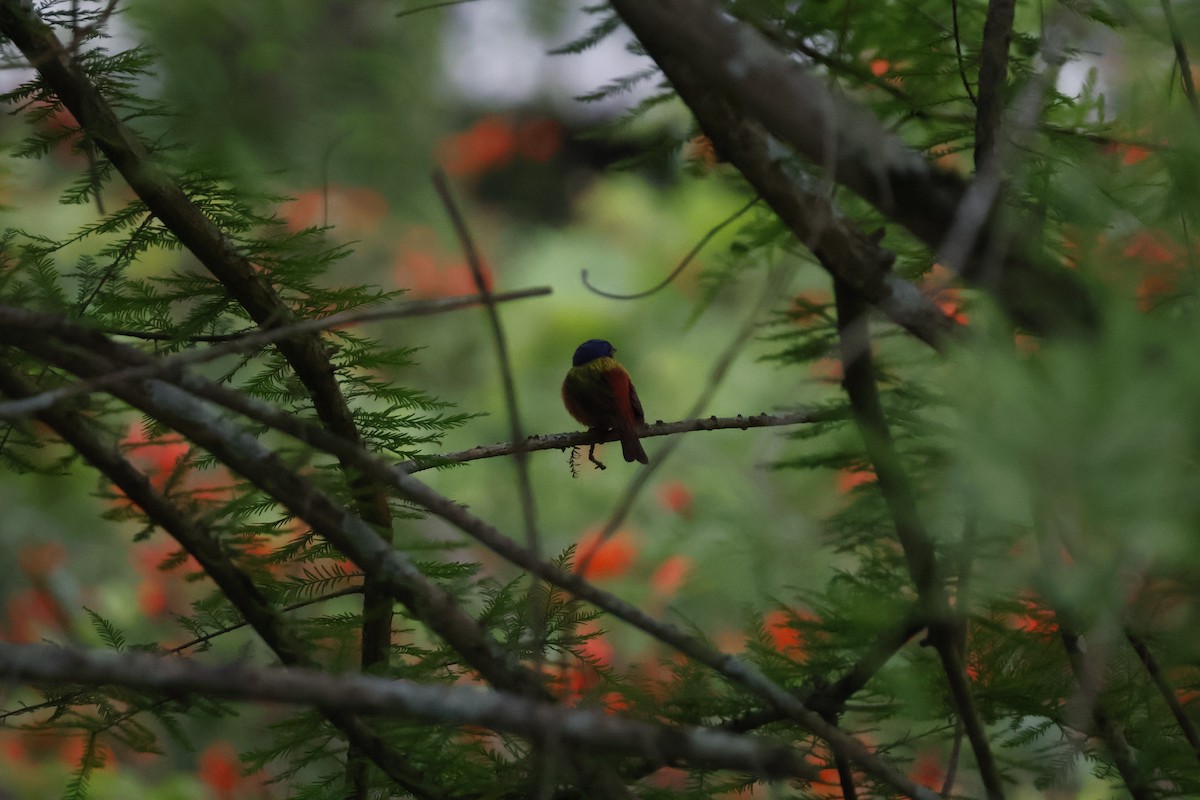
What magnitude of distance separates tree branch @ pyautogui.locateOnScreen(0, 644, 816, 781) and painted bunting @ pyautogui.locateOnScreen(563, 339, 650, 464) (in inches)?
71.6

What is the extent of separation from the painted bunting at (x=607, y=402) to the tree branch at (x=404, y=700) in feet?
5.96

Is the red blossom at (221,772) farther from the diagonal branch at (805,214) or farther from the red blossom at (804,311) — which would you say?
the diagonal branch at (805,214)

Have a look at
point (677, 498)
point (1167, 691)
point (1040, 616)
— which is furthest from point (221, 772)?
point (1167, 691)

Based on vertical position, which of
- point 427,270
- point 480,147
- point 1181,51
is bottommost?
point 427,270

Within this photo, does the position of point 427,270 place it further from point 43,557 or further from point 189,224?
point 189,224

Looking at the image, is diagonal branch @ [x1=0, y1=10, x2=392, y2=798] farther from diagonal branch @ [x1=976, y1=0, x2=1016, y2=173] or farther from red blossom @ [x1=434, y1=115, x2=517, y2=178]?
red blossom @ [x1=434, y1=115, x2=517, y2=178]

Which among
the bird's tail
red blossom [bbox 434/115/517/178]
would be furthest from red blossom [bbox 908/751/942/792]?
red blossom [bbox 434/115/517/178]

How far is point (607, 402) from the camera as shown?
306 cm

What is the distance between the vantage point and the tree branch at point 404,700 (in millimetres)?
1039

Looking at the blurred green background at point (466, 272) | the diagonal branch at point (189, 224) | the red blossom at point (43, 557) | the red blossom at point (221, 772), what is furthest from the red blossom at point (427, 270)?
the diagonal branch at point (189, 224)

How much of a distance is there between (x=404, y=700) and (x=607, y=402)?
2.00 metres

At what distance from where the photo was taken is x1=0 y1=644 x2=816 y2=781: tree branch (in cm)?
104

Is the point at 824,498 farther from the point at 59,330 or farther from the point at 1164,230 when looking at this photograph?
the point at 59,330

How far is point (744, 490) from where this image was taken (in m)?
5.04
